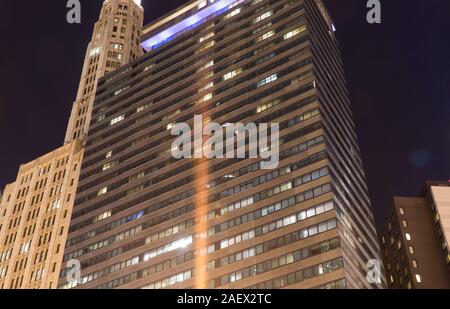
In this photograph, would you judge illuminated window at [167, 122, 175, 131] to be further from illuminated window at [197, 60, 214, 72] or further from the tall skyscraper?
the tall skyscraper

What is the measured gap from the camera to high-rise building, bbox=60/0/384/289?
111 meters

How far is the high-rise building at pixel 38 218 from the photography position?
148m

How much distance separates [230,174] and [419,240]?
7865 centimetres

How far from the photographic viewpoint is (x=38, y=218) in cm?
16200

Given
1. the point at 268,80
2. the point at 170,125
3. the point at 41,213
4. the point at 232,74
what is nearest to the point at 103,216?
the point at 170,125

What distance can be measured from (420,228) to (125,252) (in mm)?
95929

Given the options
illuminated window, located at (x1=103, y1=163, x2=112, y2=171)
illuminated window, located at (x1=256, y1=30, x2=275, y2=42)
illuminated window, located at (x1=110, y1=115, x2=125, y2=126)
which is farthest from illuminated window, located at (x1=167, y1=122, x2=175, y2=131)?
illuminated window, located at (x1=256, y1=30, x2=275, y2=42)

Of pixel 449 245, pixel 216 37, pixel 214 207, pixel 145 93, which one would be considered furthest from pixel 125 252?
pixel 449 245

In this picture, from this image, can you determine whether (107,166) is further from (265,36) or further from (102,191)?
(265,36)

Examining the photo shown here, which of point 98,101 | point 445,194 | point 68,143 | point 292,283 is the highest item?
point 98,101

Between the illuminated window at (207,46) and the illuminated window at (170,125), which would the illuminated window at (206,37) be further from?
the illuminated window at (170,125)

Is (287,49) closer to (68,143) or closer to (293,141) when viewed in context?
(293,141)

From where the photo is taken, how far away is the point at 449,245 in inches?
6688

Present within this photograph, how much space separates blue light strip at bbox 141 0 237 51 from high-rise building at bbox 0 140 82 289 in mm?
43911
